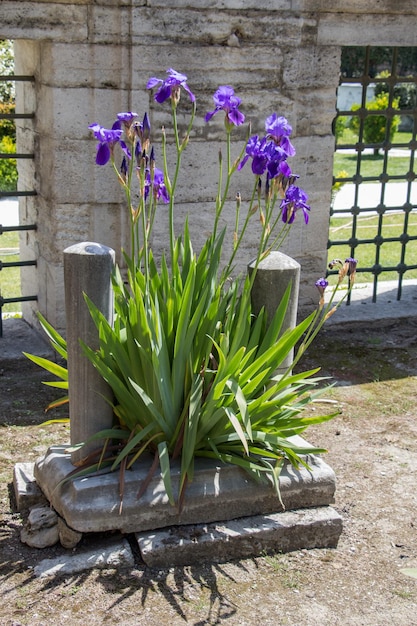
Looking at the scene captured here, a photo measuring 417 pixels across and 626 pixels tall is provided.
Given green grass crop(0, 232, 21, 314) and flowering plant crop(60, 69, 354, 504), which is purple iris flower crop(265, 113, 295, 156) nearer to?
flowering plant crop(60, 69, 354, 504)

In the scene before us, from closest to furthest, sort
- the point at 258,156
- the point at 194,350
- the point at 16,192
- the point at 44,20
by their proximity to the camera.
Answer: the point at 258,156
the point at 194,350
the point at 44,20
the point at 16,192

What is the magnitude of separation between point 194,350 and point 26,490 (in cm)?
92

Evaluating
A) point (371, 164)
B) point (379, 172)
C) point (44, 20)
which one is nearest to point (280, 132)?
point (44, 20)

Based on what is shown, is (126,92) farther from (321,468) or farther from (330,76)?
(321,468)

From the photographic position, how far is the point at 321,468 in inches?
139

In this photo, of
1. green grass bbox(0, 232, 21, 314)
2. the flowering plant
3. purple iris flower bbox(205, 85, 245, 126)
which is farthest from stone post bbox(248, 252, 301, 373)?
green grass bbox(0, 232, 21, 314)

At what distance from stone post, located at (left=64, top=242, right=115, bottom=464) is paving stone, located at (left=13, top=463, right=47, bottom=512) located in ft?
0.86

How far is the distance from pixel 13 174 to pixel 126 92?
290 inches

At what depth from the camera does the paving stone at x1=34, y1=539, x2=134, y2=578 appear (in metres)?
3.14

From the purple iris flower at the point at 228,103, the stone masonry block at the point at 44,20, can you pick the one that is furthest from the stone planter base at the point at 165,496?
the stone masonry block at the point at 44,20

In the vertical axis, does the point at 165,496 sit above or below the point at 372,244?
below

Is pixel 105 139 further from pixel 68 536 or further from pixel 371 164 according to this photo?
pixel 371 164

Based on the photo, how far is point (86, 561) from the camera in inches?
125

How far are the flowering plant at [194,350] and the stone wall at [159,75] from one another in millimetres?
1612
